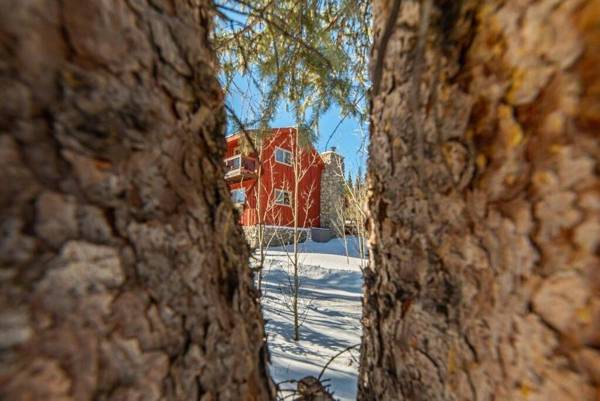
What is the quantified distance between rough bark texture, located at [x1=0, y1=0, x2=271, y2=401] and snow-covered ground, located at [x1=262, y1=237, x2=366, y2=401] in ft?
0.95

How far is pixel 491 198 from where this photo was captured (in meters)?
0.42

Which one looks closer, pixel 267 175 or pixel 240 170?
pixel 240 170

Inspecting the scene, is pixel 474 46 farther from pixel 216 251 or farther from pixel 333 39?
pixel 333 39

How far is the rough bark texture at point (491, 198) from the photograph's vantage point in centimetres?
33

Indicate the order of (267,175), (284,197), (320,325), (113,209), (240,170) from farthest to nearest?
1. (267,175)
2. (284,197)
3. (320,325)
4. (240,170)
5. (113,209)

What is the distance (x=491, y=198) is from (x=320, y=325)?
361 centimetres

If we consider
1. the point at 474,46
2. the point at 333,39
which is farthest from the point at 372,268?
the point at 333,39

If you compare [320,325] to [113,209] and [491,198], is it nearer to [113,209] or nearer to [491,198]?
[491,198]

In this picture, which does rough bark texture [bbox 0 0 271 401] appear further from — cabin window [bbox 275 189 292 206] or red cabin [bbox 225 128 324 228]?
cabin window [bbox 275 189 292 206]

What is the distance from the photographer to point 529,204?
376mm

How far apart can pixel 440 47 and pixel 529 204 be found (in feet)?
0.87

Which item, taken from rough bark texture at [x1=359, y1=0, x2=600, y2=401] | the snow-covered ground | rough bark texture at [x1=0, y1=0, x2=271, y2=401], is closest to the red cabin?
rough bark texture at [x1=0, y1=0, x2=271, y2=401]

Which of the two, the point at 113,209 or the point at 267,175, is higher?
the point at 267,175

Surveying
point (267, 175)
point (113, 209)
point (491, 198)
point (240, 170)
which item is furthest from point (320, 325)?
Result: point (267, 175)
